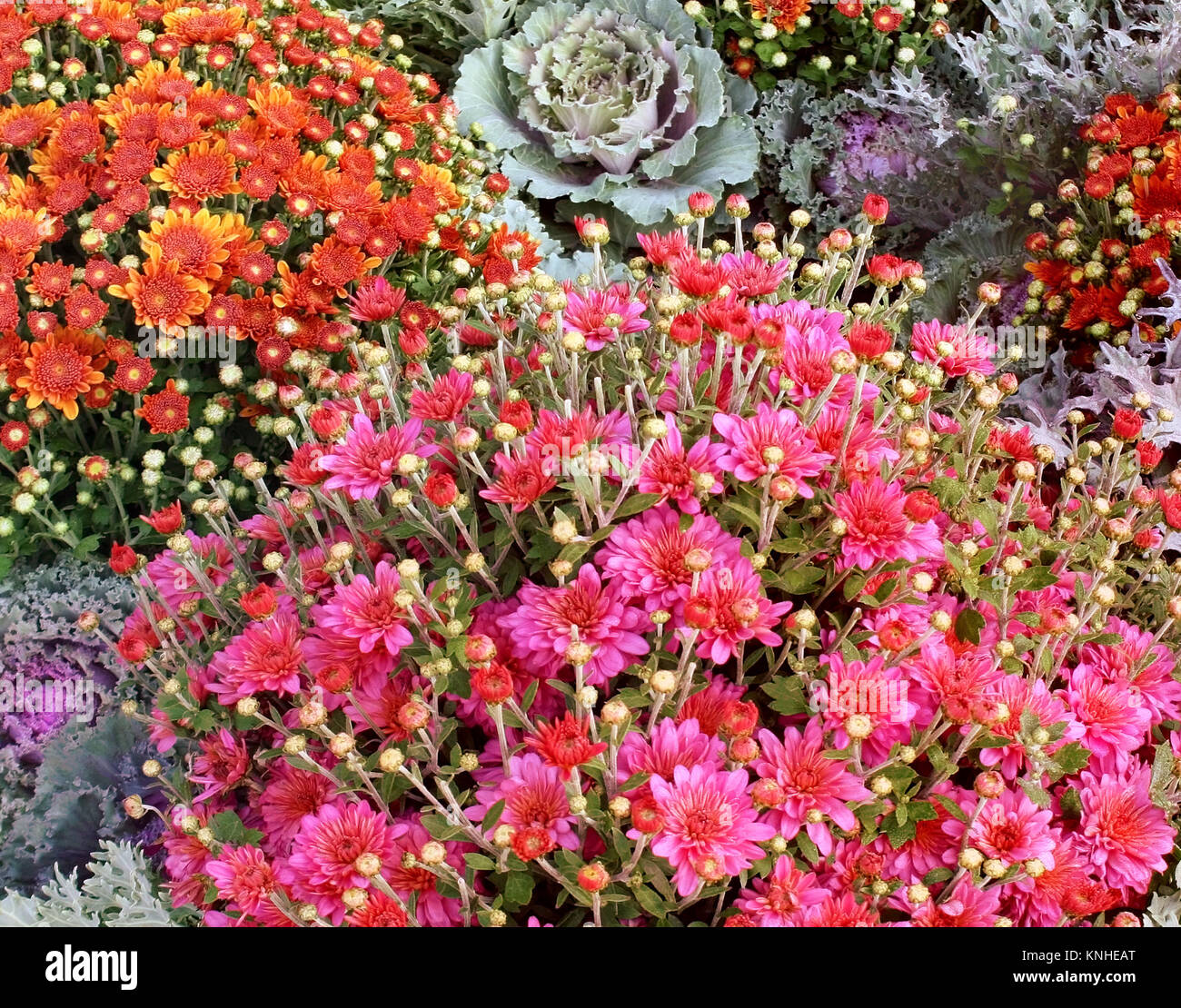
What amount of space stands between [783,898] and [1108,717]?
1.62 feet

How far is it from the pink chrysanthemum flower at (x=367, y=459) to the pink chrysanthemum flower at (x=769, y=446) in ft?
1.22

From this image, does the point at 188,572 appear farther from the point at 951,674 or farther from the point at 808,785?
the point at 951,674

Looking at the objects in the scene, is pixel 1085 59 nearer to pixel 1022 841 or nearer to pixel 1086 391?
pixel 1086 391

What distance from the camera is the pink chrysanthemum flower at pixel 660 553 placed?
1080 millimetres

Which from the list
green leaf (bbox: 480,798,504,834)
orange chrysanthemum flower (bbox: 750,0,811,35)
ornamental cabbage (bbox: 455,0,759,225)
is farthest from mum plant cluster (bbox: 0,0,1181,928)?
orange chrysanthemum flower (bbox: 750,0,811,35)

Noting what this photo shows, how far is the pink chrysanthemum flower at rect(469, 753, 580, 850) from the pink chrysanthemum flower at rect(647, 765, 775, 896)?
10 cm

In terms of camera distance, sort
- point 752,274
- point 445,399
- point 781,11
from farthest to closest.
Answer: point 781,11 < point 752,274 < point 445,399

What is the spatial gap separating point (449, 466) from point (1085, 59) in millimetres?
2336

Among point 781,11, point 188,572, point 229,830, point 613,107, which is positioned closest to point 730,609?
point 229,830

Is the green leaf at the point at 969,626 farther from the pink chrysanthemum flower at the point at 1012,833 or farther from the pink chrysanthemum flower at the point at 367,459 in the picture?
the pink chrysanthemum flower at the point at 367,459

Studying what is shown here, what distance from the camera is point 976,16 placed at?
Result: 306cm

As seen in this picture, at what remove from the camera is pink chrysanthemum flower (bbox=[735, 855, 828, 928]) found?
3.36 feet

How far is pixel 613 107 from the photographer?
2865 millimetres

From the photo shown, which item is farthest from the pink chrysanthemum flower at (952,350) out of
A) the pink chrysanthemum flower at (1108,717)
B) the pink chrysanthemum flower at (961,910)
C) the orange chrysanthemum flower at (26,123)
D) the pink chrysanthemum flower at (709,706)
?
the orange chrysanthemum flower at (26,123)
